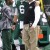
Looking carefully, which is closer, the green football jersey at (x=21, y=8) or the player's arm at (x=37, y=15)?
the player's arm at (x=37, y=15)

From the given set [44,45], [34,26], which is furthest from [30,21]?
[44,45]

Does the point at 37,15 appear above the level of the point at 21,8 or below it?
below

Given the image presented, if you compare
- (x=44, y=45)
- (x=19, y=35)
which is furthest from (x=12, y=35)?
(x=44, y=45)

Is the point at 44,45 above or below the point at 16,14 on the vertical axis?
below

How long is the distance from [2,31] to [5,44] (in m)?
0.33

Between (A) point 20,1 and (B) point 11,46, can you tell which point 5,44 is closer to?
(B) point 11,46

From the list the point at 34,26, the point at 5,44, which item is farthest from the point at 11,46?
the point at 34,26

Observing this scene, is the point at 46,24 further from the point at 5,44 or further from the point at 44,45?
the point at 5,44

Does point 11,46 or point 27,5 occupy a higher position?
point 27,5

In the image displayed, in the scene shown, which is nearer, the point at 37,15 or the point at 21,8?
the point at 37,15

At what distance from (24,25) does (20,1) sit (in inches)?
23.4

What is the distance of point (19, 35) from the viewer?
917cm

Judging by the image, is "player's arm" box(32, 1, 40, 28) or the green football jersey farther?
the green football jersey

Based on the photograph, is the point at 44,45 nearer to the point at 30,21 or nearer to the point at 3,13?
the point at 30,21
